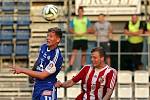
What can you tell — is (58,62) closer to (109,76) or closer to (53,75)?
(53,75)

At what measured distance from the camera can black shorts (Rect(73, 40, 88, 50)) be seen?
1447 centimetres

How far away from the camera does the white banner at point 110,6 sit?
682 inches

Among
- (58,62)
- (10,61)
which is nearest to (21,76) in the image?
(10,61)

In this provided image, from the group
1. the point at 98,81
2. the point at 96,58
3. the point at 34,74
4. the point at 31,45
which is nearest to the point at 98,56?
the point at 96,58

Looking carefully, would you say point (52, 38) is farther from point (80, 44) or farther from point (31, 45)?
point (31, 45)

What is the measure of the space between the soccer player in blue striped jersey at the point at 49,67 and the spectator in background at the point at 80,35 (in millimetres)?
6278

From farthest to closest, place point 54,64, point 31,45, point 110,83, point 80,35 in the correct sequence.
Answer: point 31,45
point 80,35
point 54,64
point 110,83

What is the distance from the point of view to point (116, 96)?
14.0 m

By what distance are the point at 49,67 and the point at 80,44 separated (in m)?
6.71

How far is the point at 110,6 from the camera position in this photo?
17359 millimetres

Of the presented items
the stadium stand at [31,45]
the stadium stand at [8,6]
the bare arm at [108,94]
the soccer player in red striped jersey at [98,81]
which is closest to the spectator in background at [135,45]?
the stadium stand at [31,45]

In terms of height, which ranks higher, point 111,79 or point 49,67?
point 49,67

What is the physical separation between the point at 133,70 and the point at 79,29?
1735 mm

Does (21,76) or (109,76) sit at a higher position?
(109,76)
